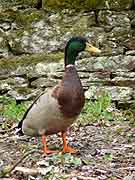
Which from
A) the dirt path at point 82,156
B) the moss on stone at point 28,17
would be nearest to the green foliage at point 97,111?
the dirt path at point 82,156

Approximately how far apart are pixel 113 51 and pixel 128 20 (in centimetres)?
50

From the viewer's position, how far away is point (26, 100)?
7934 millimetres

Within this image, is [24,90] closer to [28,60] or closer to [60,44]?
[28,60]

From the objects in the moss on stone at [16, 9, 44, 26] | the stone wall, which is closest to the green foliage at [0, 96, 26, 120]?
the stone wall

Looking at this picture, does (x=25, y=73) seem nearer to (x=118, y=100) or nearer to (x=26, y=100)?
(x=26, y=100)

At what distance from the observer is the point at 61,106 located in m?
5.13

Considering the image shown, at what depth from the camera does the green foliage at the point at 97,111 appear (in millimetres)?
7013

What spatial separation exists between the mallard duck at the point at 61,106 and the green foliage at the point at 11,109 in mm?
1673

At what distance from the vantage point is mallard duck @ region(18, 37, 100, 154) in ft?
16.9

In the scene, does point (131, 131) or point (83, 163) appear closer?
point (83, 163)

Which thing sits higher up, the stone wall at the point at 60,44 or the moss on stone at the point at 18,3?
the moss on stone at the point at 18,3

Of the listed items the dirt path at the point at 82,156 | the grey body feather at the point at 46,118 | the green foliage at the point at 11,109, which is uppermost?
the grey body feather at the point at 46,118

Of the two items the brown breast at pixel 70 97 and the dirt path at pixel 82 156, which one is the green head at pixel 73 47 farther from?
the dirt path at pixel 82 156

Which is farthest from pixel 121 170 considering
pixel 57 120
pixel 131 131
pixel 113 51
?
pixel 113 51
